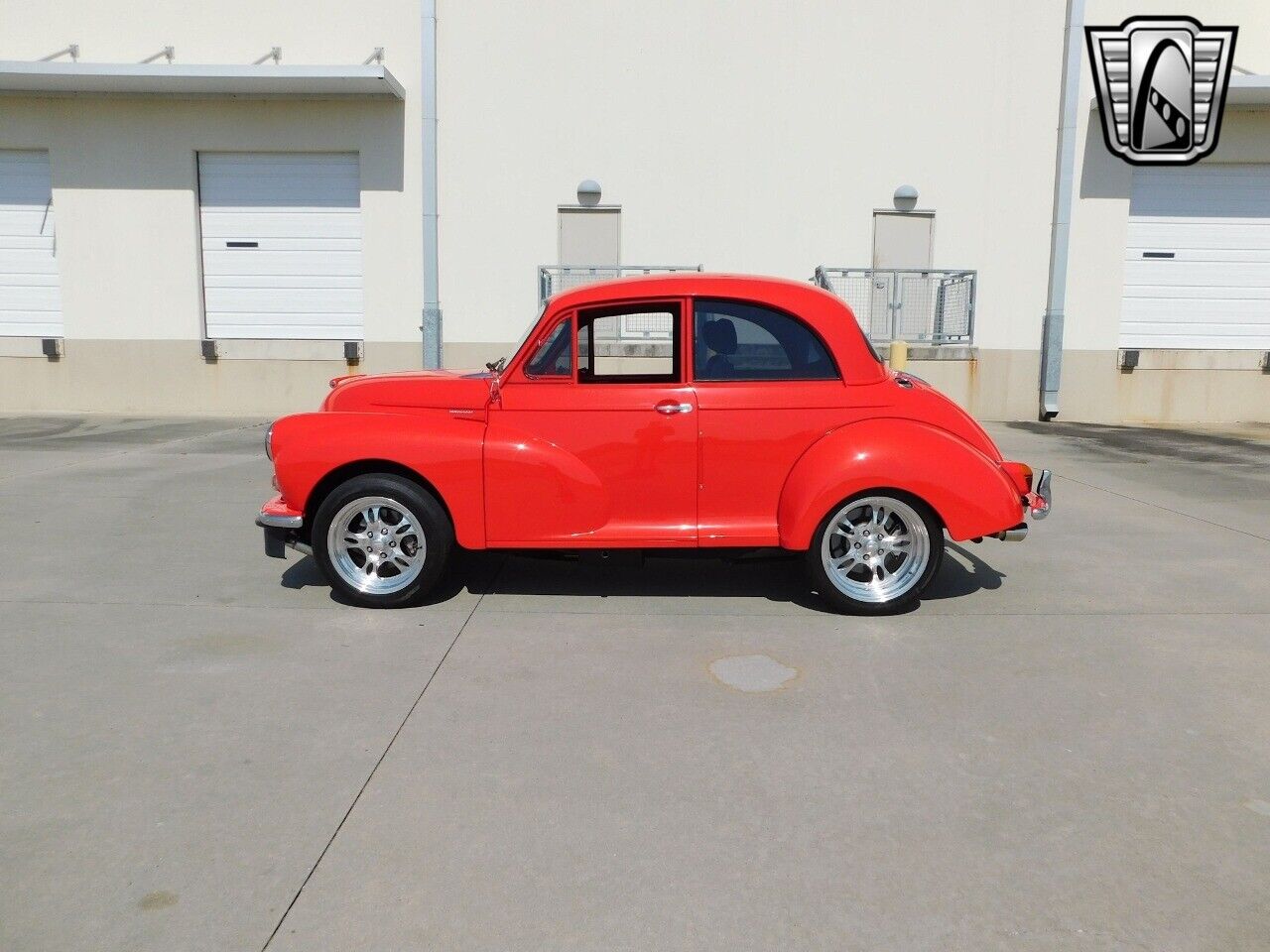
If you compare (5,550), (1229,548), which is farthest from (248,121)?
(1229,548)

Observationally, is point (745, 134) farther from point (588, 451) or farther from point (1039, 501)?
point (588, 451)

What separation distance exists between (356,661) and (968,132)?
1442 cm

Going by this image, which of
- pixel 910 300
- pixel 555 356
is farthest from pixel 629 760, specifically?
pixel 910 300

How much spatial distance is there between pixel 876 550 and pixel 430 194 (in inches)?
479

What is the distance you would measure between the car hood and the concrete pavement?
3.52 feet

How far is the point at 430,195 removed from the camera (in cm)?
1542

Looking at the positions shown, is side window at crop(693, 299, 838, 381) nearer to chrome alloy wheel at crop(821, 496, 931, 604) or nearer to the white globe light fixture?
chrome alloy wheel at crop(821, 496, 931, 604)

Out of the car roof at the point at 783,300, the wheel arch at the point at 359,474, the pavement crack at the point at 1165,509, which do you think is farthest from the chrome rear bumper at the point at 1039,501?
the wheel arch at the point at 359,474

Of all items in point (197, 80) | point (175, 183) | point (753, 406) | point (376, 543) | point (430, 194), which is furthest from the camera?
point (175, 183)

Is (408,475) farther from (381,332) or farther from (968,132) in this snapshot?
(968,132)

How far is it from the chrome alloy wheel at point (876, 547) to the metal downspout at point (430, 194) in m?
11.5

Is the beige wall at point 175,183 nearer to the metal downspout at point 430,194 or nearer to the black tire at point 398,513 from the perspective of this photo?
the metal downspout at point 430,194

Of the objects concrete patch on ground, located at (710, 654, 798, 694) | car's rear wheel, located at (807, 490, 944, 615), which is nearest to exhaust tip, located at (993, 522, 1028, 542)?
car's rear wheel, located at (807, 490, 944, 615)

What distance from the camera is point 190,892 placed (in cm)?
265
